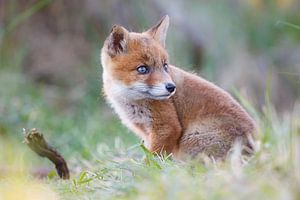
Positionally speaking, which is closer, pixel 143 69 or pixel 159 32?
pixel 143 69

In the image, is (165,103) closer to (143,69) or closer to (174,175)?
(143,69)

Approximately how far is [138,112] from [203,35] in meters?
7.63

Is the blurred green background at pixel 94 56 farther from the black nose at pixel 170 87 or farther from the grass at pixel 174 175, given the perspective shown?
the black nose at pixel 170 87

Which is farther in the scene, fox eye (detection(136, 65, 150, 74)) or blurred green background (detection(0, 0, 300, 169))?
blurred green background (detection(0, 0, 300, 169))

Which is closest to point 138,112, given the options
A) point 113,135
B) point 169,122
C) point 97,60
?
point 169,122

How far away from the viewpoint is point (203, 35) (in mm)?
14094

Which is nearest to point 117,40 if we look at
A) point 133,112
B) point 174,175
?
point 133,112

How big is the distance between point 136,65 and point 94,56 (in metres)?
6.19

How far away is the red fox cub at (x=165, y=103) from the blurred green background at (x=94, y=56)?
2.56m

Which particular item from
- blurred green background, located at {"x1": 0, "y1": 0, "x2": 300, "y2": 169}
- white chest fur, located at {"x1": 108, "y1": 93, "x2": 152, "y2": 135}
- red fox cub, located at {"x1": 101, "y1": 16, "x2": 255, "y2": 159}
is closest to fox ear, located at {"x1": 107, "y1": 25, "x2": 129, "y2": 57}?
red fox cub, located at {"x1": 101, "y1": 16, "x2": 255, "y2": 159}

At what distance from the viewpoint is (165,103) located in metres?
6.50

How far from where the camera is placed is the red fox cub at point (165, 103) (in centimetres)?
618

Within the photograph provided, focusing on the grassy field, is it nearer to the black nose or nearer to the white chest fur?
the white chest fur

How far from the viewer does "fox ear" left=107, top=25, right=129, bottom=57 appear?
6.80 m
